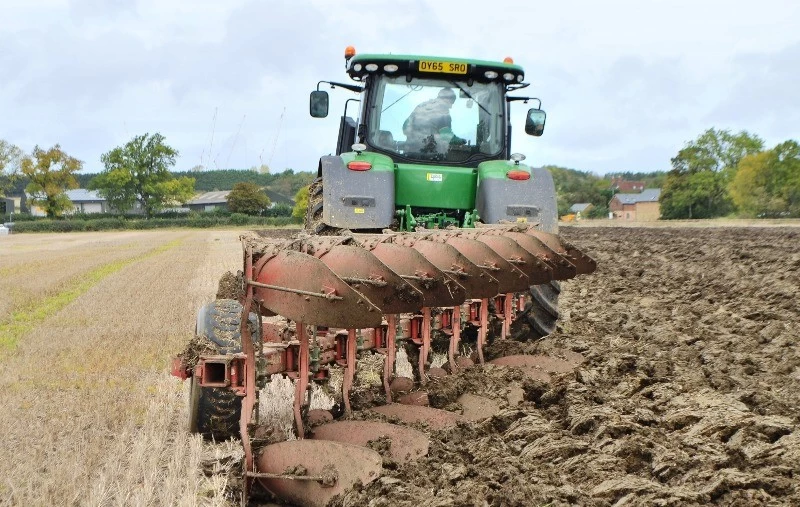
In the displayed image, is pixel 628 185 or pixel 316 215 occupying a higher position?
pixel 628 185

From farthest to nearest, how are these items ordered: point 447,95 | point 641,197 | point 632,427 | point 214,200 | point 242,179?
point 242,179, point 214,200, point 641,197, point 447,95, point 632,427

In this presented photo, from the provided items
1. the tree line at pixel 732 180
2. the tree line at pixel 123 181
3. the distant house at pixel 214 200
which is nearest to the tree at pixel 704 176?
the tree line at pixel 732 180

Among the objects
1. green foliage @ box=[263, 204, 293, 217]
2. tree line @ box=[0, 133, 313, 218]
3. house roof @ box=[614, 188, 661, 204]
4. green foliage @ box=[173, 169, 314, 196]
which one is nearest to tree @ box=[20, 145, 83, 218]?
tree line @ box=[0, 133, 313, 218]

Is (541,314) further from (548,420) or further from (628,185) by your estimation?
(628,185)

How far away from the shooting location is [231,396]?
4590mm

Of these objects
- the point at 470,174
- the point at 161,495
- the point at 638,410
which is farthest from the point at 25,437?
the point at 470,174

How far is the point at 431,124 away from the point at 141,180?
230 feet

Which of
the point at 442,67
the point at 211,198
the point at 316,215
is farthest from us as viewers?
the point at 211,198

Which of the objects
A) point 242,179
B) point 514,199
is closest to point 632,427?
point 514,199

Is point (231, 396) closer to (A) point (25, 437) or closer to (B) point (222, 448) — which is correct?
(B) point (222, 448)

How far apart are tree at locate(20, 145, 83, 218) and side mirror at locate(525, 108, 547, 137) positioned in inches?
2610

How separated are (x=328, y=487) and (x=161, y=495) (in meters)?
0.74

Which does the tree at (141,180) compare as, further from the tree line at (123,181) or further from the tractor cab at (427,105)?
the tractor cab at (427,105)

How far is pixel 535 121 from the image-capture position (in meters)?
7.60
